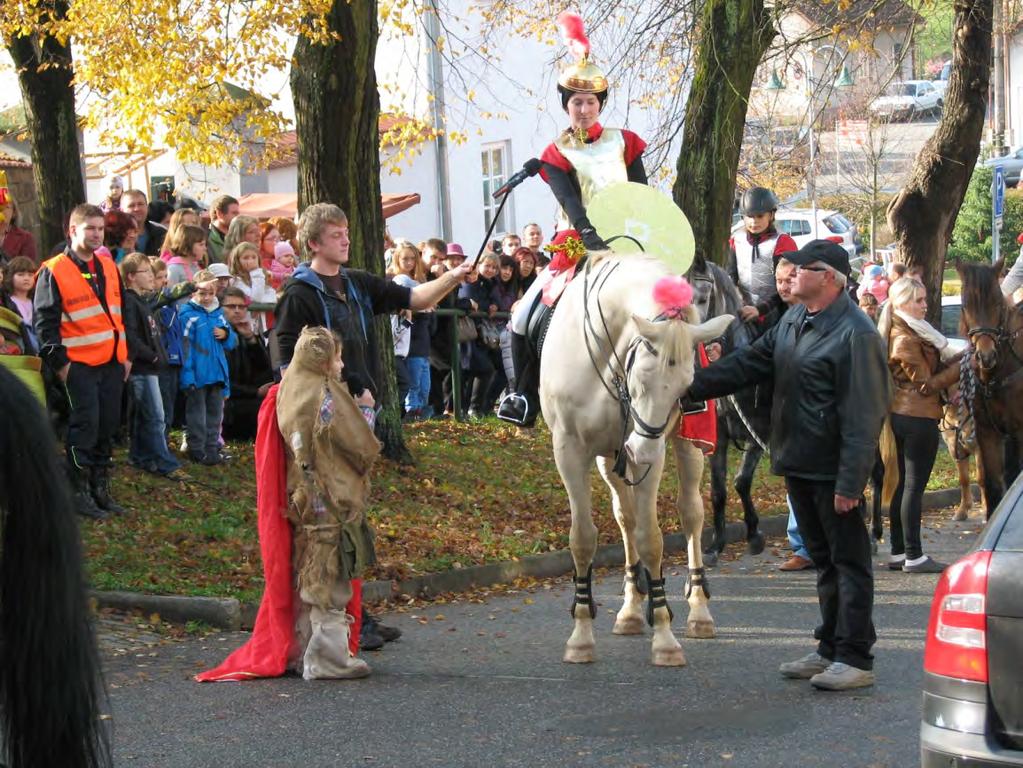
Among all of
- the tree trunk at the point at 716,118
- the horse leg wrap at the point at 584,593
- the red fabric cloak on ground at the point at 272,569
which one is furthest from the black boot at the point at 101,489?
the tree trunk at the point at 716,118

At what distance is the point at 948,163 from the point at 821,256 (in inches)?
505

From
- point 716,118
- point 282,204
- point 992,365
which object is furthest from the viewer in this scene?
point 282,204

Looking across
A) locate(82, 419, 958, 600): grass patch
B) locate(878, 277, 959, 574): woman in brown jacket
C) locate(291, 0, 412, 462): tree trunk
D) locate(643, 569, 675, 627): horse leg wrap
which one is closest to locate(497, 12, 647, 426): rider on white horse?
locate(643, 569, 675, 627): horse leg wrap

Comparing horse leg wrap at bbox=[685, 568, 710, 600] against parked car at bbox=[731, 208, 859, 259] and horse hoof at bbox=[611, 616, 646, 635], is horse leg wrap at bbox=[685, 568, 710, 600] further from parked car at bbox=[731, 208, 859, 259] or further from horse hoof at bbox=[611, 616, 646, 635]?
parked car at bbox=[731, 208, 859, 259]

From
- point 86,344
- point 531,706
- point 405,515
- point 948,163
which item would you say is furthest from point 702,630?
point 948,163

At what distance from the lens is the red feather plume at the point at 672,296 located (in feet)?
26.2

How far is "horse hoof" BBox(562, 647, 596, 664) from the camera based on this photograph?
28.4 feet

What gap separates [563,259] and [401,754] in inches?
149

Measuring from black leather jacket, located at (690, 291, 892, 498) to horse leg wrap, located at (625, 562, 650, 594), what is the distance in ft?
6.09

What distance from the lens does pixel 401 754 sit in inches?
268

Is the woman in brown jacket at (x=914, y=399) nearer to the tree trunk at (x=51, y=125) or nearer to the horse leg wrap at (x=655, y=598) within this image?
the horse leg wrap at (x=655, y=598)

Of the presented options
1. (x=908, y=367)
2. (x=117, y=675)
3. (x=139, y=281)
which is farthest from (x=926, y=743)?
(x=139, y=281)

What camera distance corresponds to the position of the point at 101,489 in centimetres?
1188

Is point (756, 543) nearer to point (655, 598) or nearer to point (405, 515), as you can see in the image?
point (405, 515)
